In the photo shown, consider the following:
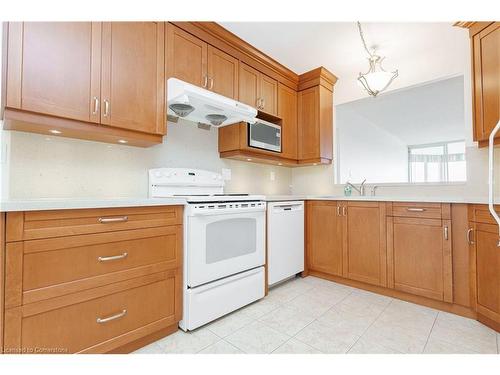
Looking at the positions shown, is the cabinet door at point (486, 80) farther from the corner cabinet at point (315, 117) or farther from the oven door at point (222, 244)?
the oven door at point (222, 244)

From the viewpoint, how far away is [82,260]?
1.21 metres

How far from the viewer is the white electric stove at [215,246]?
162 centimetres

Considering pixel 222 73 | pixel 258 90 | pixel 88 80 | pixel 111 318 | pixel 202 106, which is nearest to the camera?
pixel 111 318

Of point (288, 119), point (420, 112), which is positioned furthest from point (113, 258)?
point (420, 112)

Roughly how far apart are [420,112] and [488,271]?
3.31 meters

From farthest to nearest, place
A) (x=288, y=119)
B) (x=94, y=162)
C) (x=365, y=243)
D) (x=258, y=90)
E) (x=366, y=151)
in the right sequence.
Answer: (x=366, y=151)
(x=288, y=119)
(x=258, y=90)
(x=365, y=243)
(x=94, y=162)

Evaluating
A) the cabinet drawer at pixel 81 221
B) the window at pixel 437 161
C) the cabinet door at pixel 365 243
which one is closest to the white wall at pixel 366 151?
the window at pixel 437 161

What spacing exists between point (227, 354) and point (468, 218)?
1995 millimetres

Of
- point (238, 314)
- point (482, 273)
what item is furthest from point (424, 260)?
point (238, 314)

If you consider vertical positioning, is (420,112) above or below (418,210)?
above

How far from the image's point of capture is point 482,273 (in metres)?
1.73

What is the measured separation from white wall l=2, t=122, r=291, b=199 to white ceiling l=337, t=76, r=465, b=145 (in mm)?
2058

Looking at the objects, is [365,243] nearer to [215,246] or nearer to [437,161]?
[215,246]
